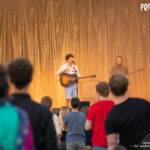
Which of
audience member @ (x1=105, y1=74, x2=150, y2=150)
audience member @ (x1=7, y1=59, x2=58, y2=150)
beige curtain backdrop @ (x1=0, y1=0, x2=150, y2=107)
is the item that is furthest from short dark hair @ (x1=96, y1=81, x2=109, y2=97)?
beige curtain backdrop @ (x1=0, y1=0, x2=150, y2=107)

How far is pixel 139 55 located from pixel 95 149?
7.92 metres

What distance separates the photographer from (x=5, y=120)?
146 centimetres

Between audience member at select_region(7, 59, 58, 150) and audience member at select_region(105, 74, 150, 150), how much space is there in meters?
0.73

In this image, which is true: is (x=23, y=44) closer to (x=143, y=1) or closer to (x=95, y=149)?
(x=143, y=1)

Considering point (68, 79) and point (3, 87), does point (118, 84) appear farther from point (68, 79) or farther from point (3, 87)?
point (68, 79)

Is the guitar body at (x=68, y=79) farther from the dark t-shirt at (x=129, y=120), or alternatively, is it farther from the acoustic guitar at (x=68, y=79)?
the dark t-shirt at (x=129, y=120)

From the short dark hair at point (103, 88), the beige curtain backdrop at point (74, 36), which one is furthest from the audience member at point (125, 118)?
the beige curtain backdrop at point (74, 36)

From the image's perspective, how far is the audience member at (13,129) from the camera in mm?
1461

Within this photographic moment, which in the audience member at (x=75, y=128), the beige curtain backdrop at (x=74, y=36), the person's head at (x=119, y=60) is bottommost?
the audience member at (x=75, y=128)

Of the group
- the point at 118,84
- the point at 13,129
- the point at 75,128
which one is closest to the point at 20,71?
the point at 13,129

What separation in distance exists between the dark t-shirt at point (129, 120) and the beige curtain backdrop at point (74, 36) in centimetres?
832

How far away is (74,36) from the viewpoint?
11.1 metres

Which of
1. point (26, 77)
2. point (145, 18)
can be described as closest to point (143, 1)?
point (145, 18)

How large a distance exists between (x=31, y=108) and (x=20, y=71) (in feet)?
0.67
